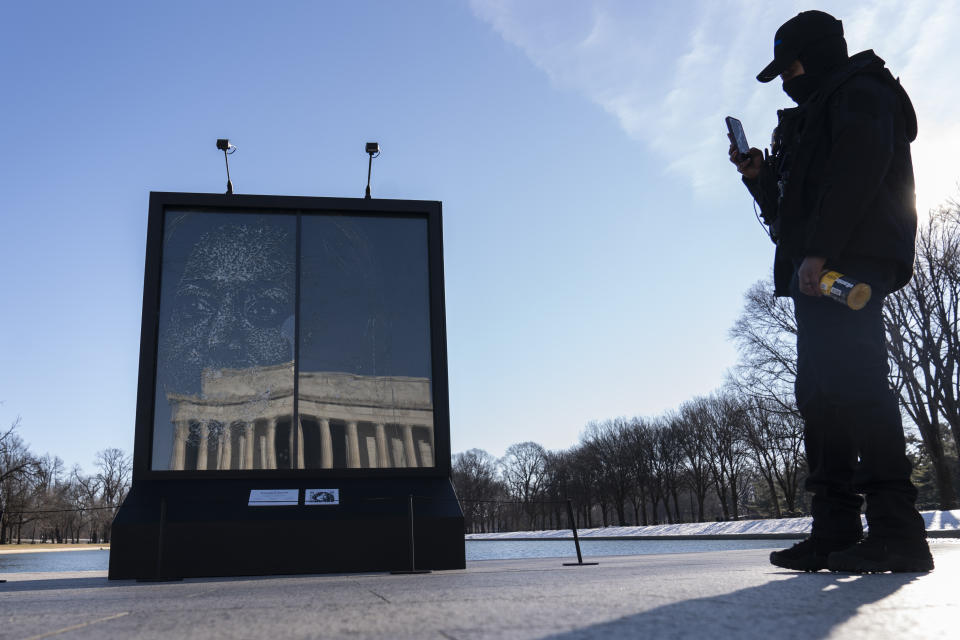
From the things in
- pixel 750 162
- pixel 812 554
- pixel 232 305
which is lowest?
pixel 812 554

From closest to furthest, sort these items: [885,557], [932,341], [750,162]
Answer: [885,557], [750,162], [932,341]

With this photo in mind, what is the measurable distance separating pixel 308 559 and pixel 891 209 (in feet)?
17.6

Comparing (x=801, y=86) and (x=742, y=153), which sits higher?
(x=801, y=86)

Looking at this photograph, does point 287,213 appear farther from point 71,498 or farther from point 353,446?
point 71,498

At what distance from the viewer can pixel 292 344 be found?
24.4ft

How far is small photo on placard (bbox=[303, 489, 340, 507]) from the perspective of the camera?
6758mm

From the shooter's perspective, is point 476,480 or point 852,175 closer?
point 852,175

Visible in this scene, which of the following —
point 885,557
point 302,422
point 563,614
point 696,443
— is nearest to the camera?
point 563,614

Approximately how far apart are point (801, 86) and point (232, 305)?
230 inches

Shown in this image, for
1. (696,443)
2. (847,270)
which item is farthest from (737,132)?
(696,443)

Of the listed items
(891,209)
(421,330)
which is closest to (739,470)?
(421,330)

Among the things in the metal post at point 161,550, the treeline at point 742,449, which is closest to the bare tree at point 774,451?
the treeline at point 742,449

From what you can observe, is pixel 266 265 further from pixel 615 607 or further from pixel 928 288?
pixel 928 288

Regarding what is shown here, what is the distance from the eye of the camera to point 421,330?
7629 millimetres
